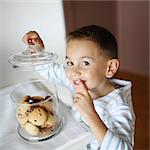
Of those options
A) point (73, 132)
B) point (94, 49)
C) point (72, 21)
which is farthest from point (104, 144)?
point (72, 21)

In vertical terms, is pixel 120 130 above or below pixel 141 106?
above

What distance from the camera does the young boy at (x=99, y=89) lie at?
0.60 metres

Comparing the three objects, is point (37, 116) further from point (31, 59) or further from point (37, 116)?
point (31, 59)

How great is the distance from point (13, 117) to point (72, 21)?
3.66 ft

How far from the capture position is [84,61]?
660mm

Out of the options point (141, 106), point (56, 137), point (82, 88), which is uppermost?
point (82, 88)

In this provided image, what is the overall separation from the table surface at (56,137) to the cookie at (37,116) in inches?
1.7

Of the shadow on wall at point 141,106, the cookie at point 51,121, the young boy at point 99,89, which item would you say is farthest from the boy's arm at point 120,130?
the shadow on wall at point 141,106

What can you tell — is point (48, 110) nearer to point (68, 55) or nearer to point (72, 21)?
point (68, 55)

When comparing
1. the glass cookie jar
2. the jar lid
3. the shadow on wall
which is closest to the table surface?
the glass cookie jar

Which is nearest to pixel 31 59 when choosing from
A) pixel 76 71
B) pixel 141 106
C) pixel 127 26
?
pixel 76 71

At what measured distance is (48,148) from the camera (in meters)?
0.62

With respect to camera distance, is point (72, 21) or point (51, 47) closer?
point (51, 47)

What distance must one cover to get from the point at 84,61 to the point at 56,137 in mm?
165
